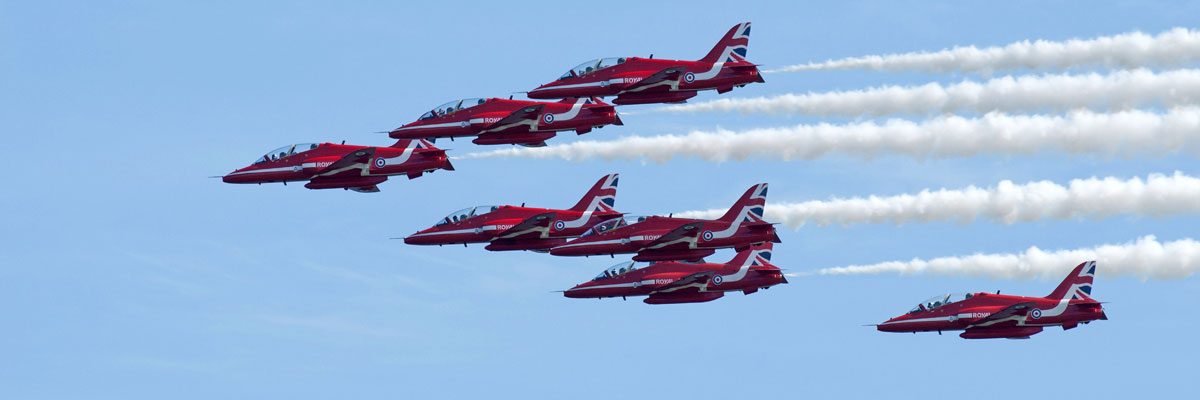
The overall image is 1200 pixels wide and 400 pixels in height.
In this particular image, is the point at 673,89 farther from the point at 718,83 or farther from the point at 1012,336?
the point at 1012,336

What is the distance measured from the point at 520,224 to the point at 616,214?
5365mm

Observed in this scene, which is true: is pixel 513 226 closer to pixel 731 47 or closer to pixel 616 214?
pixel 616 214

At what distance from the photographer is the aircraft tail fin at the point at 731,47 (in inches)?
5531

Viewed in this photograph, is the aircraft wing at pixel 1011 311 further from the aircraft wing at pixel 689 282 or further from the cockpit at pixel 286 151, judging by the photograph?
the cockpit at pixel 286 151

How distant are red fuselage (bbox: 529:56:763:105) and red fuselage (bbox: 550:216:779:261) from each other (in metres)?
6.25

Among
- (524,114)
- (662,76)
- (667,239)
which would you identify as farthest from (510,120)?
(667,239)

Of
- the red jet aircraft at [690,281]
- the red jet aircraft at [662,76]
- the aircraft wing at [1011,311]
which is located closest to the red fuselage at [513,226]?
the red jet aircraft at [690,281]

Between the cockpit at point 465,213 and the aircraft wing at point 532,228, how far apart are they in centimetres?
182

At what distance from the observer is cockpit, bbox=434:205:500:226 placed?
142 meters

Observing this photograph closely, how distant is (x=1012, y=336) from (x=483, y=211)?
27609mm

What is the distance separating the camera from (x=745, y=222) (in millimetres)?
138250

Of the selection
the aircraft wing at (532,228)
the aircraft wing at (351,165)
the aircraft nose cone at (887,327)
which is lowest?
the aircraft nose cone at (887,327)

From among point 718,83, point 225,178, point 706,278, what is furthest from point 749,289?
point 225,178

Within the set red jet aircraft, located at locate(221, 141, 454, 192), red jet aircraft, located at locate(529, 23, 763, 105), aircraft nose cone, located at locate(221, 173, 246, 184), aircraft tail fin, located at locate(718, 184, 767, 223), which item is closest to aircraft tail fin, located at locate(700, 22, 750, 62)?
red jet aircraft, located at locate(529, 23, 763, 105)
